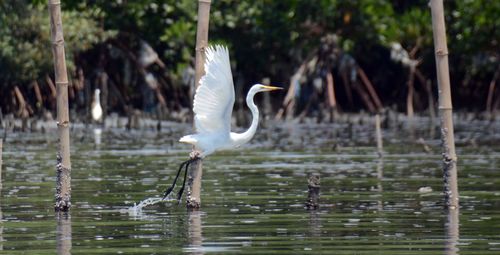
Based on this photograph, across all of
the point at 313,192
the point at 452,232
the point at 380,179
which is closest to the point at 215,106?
the point at 313,192

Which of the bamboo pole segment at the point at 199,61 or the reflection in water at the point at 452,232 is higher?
the bamboo pole segment at the point at 199,61

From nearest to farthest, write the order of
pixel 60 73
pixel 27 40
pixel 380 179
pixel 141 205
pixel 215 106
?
pixel 60 73 → pixel 215 106 → pixel 141 205 → pixel 380 179 → pixel 27 40

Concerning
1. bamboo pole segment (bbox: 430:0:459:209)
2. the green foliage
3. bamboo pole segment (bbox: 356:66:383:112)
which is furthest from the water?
bamboo pole segment (bbox: 356:66:383:112)

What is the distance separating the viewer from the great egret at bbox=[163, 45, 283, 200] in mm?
17188

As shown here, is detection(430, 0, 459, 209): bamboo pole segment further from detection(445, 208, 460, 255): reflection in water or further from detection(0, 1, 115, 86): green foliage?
detection(0, 1, 115, 86): green foliage

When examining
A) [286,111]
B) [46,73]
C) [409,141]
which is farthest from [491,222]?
[286,111]

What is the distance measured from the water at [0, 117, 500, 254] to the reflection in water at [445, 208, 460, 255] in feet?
0.04

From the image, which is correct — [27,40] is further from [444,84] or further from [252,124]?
[444,84]

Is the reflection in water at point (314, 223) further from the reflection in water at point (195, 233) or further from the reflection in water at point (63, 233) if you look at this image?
the reflection in water at point (63, 233)

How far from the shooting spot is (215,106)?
693 inches

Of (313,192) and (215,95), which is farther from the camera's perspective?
(313,192)

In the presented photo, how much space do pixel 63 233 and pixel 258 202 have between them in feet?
13.9

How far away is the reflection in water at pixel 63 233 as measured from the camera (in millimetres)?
14734

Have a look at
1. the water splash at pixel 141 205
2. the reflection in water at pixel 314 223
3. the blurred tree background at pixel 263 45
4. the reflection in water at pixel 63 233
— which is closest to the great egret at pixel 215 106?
the water splash at pixel 141 205
